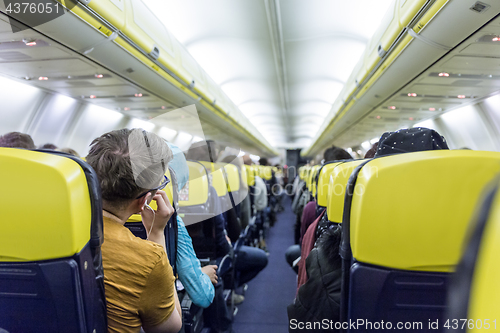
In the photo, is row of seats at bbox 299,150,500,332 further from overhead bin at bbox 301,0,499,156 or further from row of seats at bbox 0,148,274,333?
overhead bin at bbox 301,0,499,156

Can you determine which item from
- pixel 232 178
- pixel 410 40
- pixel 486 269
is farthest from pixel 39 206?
pixel 410 40

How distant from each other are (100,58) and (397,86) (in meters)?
4.13

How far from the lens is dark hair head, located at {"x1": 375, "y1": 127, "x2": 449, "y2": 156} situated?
4.69 ft

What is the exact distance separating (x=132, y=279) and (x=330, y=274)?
0.89 m

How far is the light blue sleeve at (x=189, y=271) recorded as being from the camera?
173 cm

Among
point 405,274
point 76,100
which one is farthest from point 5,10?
point 76,100

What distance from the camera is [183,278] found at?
68.9 inches

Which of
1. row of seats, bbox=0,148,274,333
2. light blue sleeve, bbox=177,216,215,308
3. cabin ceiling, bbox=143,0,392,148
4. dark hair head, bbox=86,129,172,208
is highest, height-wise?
cabin ceiling, bbox=143,0,392,148

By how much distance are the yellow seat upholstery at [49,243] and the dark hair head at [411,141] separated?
1273 millimetres

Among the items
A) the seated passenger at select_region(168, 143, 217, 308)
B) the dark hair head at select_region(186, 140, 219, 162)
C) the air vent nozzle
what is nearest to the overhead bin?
the air vent nozzle

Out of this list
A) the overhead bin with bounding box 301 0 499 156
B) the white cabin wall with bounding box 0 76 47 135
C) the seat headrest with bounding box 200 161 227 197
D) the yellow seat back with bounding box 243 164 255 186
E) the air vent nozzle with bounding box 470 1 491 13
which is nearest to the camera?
the air vent nozzle with bounding box 470 1 491 13

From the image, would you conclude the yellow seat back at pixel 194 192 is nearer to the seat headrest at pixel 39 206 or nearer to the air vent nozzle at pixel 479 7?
the seat headrest at pixel 39 206

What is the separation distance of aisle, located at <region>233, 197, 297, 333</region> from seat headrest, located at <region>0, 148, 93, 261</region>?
9.83 ft

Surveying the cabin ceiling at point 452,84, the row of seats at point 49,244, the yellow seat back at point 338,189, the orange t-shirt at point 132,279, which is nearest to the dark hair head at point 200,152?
the yellow seat back at point 338,189
